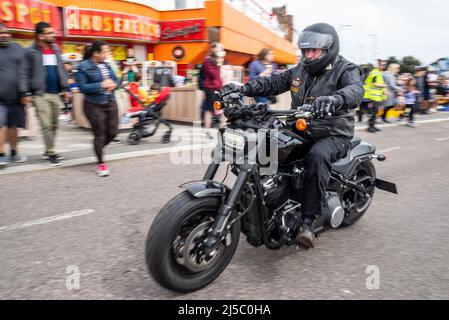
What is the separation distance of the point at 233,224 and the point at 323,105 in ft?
3.52

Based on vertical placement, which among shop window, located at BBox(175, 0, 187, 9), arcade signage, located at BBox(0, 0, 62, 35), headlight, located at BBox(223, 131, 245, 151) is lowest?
headlight, located at BBox(223, 131, 245, 151)

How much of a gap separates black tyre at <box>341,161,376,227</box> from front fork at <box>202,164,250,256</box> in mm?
1740

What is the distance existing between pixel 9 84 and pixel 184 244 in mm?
4773

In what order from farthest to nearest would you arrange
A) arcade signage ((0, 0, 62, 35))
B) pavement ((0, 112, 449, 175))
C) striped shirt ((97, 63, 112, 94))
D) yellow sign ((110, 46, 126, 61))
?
yellow sign ((110, 46, 126, 61)), arcade signage ((0, 0, 62, 35)), pavement ((0, 112, 449, 175)), striped shirt ((97, 63, 112, 94))

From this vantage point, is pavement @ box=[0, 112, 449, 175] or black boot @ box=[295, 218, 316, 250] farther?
pavement @ box=[0, 112, 449, 175]

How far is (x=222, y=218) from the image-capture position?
267 cm

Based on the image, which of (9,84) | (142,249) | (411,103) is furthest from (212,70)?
(411,103)

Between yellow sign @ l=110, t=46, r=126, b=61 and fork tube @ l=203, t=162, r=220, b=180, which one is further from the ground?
yellow sign @ l=110, t=46, r=126, b=61

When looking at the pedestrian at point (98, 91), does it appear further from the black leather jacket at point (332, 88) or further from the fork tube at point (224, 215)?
the fork tube at point (224, 215)

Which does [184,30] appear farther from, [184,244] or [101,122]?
[184,244]

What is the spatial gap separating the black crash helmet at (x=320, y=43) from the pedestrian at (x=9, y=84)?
15.2 ft

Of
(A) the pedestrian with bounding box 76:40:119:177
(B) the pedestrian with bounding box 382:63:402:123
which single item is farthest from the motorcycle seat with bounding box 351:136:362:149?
(B) the pedestrian with bounding box 382:63:402:123

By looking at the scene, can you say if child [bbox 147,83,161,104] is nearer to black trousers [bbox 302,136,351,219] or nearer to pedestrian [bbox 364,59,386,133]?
pedestrian [bbox 364,59,386,133]

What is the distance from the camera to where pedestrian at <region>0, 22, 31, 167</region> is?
583 centimetres
